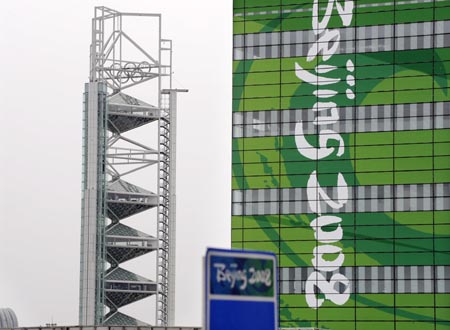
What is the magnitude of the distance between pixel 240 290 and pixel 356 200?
13363cm

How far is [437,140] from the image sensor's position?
146375 mm

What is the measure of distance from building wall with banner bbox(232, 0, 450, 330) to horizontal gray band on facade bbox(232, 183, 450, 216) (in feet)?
0.33

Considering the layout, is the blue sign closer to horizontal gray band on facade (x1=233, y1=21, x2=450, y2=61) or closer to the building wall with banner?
the building wall with banner

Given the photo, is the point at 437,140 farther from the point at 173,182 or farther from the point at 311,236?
the point at 173,182

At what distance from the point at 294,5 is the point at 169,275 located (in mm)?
39178

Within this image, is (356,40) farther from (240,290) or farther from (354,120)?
(240,290)

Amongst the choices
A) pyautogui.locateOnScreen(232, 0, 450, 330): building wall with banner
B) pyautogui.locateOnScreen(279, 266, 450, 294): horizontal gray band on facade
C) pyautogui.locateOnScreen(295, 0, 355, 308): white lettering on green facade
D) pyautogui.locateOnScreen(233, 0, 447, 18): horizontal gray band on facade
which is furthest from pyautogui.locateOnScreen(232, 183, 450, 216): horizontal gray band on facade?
pyautogui.locateOnScreen(233, 0, 447, 18): horizontal gray band on facade

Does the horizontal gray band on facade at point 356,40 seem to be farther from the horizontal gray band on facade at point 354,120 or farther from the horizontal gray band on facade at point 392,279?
the horizontal gray band on facade at point 392,279

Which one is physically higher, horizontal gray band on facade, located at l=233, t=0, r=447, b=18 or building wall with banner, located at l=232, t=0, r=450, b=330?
horizontal gray band on facade, located at l=233, t=0, r=447, b=18

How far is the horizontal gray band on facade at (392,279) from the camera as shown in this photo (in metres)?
145

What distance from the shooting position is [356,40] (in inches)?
5915

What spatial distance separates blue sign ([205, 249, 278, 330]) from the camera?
1436 cm

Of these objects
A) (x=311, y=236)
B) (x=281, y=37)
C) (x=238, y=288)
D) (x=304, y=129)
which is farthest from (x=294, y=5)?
(x=238, y=288)

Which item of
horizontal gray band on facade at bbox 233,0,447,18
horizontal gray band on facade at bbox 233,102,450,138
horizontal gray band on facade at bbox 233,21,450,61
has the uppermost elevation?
horizontal gray band on facade at bbox 233,0,447,18
